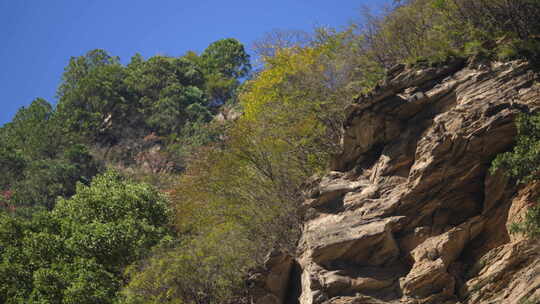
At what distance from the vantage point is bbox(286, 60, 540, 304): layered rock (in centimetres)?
1545

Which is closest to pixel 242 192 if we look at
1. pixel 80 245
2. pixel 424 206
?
pixel 80 245

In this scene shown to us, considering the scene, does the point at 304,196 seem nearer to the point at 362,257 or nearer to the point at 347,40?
the point at 362,257

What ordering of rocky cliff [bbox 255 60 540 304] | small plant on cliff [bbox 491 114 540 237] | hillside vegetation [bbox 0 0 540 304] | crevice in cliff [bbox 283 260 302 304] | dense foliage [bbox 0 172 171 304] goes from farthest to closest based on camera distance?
dense foliage [bbox 0 172 171 304] < hillside vegetation [bbox 0 0 540 304] < crevice in cliff [bbox 283 260 302 304] < rocky cliff [bbox 255 60 540 304] < small plant on cliff [bbox 491 114 540 237]

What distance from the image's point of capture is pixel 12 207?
43875mm

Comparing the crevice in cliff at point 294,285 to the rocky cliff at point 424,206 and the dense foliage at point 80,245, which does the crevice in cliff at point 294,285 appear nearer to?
the rocky cliff at point 424,206

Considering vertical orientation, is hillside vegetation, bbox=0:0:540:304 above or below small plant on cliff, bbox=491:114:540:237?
above

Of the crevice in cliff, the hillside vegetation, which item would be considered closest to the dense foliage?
the hillside vegetation

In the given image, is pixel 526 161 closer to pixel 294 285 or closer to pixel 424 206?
pixel 424 206

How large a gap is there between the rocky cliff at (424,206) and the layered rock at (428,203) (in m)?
0.03

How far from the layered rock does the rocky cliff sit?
3 centimetres

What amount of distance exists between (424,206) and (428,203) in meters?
0.13

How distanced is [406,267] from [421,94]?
4989 millimetres

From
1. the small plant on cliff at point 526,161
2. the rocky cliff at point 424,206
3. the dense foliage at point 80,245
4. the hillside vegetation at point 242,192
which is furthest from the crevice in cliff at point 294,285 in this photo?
the dense foliage at point 80,245

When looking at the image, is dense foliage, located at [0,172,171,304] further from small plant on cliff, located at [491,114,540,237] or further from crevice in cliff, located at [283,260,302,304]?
small plant on cliff, located at [491,114,540,237]
